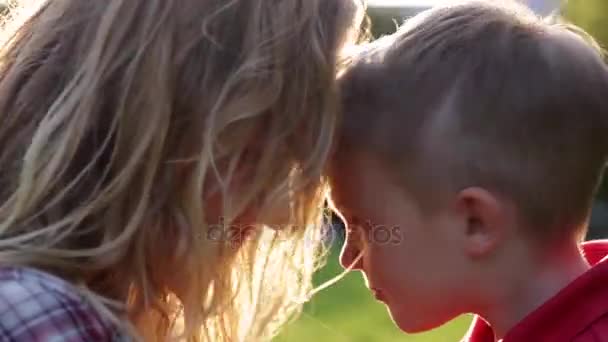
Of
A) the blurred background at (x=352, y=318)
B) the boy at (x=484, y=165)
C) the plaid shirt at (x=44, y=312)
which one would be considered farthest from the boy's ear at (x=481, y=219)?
the blurred background at (x=352, y=318)

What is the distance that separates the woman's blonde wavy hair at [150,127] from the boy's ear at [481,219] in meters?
0.27

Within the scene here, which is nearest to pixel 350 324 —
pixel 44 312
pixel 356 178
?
pixel 356 178

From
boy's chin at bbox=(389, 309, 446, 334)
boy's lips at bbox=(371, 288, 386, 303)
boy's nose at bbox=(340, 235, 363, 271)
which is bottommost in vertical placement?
boy's chin at bbox=(389, 309, 446, 334)

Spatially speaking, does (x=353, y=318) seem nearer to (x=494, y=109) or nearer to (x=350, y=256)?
(x=350, y=256)

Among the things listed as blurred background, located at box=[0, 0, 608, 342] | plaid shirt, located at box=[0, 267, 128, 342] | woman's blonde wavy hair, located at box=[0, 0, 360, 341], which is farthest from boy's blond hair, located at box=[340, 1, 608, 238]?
blurred background, located at box=[0, 0, 608, 342]

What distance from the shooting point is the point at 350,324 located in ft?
16.2

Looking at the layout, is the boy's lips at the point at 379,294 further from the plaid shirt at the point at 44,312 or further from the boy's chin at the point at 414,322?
the plaid shirt at the point at 44,312

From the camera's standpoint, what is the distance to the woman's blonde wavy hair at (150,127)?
5.73 ft

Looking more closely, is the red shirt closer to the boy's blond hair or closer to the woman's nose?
the boy's blond hair

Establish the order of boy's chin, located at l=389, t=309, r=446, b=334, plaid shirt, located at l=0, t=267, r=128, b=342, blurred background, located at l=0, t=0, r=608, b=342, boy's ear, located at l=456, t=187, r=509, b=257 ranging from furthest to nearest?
1. blurred background, located at l=0, t=0, r=608, b=342
2. boy's chin, located at l=389, t=309, r=446, b=334
3. boy's ear, located at l=456, t=187, r=509, b=257
4. plaid shirt, located at l=0, t=267, r=128, b=342

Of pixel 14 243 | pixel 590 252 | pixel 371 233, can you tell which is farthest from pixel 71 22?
pixel 590 252

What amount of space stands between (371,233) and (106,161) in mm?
496

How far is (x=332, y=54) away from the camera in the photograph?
181 cm

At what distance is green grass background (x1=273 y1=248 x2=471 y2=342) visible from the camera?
4.61 metres
